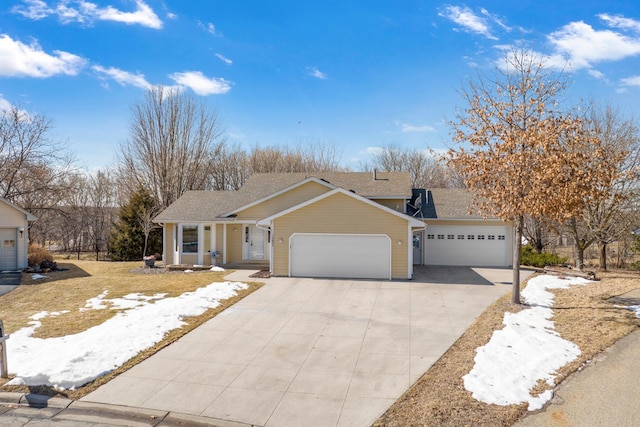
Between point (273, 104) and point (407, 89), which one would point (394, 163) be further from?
point (407, 89)

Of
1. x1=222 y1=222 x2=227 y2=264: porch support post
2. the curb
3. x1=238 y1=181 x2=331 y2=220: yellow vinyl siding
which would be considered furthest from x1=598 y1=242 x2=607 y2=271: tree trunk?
the curb

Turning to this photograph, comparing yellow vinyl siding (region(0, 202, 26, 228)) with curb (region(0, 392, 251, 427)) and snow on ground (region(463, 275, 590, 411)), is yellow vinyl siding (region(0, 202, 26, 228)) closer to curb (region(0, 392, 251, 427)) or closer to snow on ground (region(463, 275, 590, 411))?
curb (region(0, 392, 251, 427))

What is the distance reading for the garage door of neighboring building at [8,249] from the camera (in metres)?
19.4

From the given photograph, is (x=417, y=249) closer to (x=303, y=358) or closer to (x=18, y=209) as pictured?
(x=303, y=358)

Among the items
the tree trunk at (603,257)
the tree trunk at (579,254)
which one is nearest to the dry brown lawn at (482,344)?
the tree trunk at (579,254)

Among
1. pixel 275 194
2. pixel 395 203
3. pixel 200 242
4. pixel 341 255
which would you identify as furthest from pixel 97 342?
pixel 395 203

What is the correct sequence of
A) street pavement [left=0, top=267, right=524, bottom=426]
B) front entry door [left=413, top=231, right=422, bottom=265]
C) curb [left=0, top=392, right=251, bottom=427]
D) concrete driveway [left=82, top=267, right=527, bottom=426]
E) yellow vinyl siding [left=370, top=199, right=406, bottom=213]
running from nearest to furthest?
curb [left=0, top=392, right=251, bottom=427], street pavement [left=0, top=267, right=524, bottom=426], concrete driveway [left=82, top=267, right=527, bottom=426], front entry door [left=413, top=231, right=422, bottom=265], yellow vinyl siding [left=370, top=199, right=406, bottom=213]

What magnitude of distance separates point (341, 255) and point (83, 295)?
938 centimetres

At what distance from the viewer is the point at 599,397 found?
642cm

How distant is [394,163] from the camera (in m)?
45.0

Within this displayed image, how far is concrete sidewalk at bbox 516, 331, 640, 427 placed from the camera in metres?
5.73

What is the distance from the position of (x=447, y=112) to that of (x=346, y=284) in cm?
708

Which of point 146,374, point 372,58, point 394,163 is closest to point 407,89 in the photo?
point 372,58

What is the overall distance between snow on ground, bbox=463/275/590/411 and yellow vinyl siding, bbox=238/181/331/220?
40.2 feet
